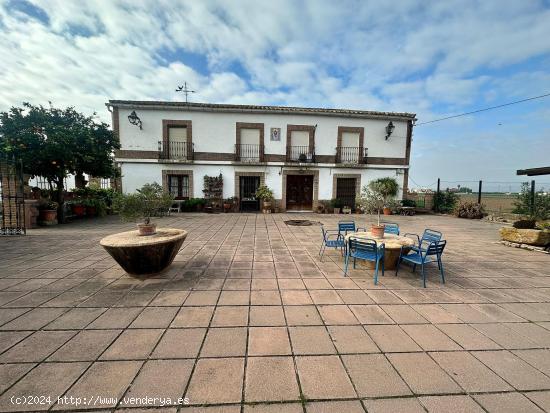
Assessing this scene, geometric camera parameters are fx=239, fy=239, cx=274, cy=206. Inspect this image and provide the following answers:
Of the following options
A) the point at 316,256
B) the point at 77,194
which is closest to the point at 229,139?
the point at 77,194

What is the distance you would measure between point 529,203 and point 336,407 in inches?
495

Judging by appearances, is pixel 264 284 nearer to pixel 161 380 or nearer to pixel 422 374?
pixel 161 380

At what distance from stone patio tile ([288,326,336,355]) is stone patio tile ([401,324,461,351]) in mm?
888

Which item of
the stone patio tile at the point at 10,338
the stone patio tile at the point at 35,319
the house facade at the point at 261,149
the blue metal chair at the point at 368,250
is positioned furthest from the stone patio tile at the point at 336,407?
the house facade at the point at 261,149

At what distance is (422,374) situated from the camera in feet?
6.36

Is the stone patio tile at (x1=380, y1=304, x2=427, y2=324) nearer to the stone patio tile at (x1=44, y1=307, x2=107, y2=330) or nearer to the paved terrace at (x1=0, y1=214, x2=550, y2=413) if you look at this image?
the paved terrace at (x1=0, y1=214, x2=550, y2=413)

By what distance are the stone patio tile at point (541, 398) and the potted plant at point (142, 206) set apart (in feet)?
15.5

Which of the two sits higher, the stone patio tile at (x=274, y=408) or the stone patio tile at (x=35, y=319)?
the stone patio tile at (x=35, y=319)

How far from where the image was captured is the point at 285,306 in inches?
118

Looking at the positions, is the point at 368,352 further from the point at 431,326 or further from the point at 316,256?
the point at 316,256

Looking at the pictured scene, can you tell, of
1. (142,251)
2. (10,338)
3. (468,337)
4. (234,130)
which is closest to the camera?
(10,338)

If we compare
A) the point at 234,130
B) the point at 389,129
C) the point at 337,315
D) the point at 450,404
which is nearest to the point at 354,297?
the point at 337,315

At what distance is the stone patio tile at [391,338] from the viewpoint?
225 cm

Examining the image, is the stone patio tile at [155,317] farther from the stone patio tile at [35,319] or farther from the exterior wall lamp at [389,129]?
the exterior wall lamp at [389,129]
